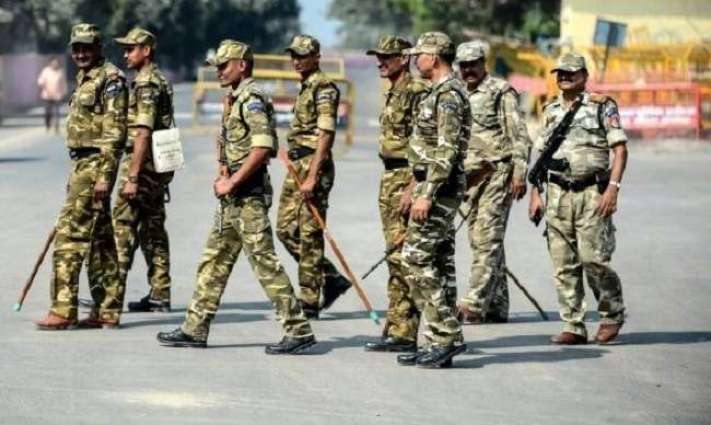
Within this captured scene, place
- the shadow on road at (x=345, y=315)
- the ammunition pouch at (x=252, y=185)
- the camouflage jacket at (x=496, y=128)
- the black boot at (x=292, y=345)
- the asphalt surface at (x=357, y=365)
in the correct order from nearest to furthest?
the asphalt surface at (x=357, y=365) < the ammunition pouch at (x=252, y=185) < the black boot at (x=292, y=345) < the camouflage jacket at (x=496, y=128) < the shadow on road at (x=345, y=315)

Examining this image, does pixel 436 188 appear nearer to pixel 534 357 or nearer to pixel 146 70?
pixel 534 357

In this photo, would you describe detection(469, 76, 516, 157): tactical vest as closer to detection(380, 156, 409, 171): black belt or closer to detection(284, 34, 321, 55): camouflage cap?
detection(380, 156, 409, 171): black belt

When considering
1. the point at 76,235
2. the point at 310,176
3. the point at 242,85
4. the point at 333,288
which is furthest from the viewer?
the point at 333,288

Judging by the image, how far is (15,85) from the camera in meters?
59.7

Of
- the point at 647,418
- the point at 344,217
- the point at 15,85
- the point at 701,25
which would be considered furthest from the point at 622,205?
the point at 15,85

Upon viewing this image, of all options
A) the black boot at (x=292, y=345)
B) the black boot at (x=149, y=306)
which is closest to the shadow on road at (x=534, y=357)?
the black boot at (x=292, y=345)

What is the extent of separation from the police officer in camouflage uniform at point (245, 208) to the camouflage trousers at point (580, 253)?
1630mm

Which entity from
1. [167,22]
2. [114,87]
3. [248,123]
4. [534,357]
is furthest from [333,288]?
[167,22]

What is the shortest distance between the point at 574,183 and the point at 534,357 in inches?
44.6

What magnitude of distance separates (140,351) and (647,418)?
3276mm

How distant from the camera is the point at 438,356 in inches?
438

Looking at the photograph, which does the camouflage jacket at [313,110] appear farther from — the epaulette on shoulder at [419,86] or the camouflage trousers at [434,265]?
the camouflage trousers at [434,265]

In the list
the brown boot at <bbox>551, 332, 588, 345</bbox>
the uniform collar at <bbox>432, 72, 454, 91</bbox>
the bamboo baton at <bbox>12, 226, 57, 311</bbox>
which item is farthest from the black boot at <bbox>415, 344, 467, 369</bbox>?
the bamboo baton at <bbox>12, 226, 57, 311</bbox>

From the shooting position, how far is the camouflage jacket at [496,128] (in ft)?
42.4
